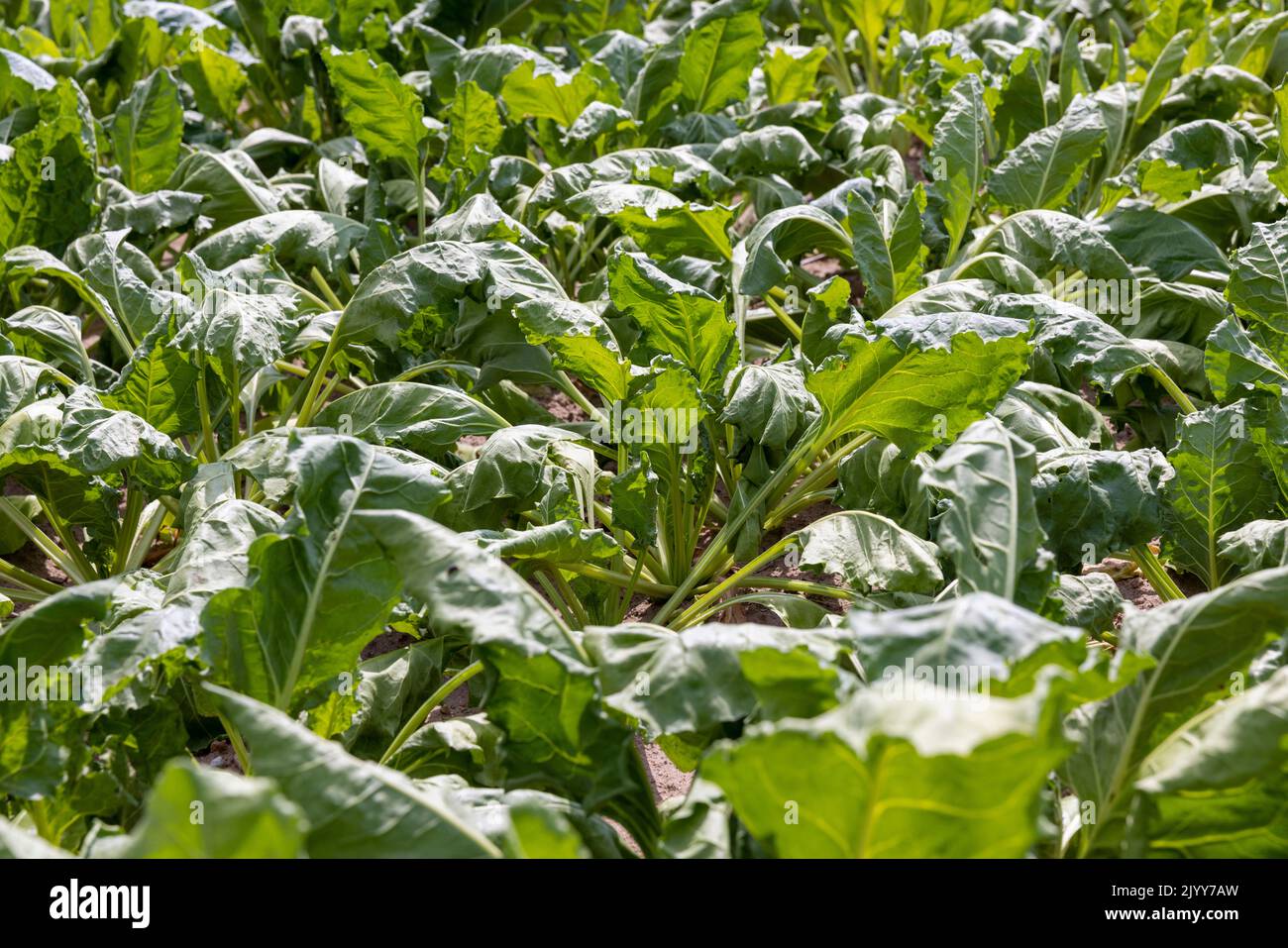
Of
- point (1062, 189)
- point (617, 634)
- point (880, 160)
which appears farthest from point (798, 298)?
point (617, 634)

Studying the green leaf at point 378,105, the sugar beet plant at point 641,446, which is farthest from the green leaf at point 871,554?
the green leaf at point 378,105

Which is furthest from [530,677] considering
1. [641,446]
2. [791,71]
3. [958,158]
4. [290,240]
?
[791,71]

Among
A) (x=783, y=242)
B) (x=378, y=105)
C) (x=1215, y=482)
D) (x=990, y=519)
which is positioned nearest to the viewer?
(x=990, y=519)

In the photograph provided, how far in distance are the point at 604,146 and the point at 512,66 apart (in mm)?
345

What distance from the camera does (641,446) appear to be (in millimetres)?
2414

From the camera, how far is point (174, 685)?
81.8 inches

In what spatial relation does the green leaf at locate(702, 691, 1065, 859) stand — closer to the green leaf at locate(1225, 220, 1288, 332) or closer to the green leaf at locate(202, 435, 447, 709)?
the green leaf at locate(202, 435, 447, 709)

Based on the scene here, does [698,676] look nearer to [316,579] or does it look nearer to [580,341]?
[316,579]

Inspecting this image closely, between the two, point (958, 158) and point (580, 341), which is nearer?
point (580, 341)

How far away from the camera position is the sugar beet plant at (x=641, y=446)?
148 cm

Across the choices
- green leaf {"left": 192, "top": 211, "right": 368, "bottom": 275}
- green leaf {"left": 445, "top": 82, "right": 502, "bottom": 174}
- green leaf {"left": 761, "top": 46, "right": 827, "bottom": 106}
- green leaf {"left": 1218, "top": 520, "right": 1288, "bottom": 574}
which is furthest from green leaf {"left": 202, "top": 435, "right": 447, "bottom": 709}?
green leaf {"left": 761, "top": 46, "right": 827, "bottom": 106}

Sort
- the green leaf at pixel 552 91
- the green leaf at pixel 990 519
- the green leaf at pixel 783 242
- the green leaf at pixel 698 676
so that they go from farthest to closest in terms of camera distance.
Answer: the green leaf at pixel 552 91 → the green leaf at pixel 783 242 → the green leaf at pixel 990 519 → the green leaf at pixel 698 676

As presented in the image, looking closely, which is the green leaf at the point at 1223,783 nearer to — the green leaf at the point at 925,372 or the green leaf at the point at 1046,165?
the green leaf at the point at 925,372

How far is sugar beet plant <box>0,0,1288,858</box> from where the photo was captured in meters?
1.48
